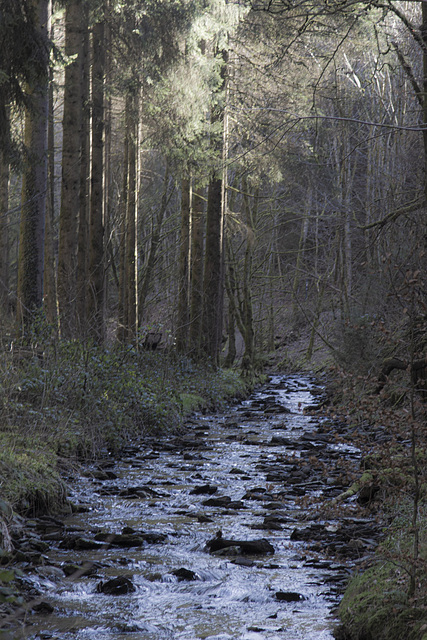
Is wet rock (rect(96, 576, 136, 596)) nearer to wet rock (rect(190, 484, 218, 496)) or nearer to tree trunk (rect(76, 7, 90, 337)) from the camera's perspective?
wet rock (rect(190, 484, 218, 496))

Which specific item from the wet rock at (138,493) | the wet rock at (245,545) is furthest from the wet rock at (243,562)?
the wet rock at (138,493)

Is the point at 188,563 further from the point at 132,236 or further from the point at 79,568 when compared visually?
the point at 132,236

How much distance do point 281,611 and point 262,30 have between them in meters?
15.8

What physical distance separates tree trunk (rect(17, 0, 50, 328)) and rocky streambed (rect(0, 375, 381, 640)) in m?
3.22

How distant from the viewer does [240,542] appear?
562 cm

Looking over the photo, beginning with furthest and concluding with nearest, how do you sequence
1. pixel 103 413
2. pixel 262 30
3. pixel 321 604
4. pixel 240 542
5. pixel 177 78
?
pixel 262 30, pixel 177 78, pixel 103 413, pixel 240 542, pixel 321 604

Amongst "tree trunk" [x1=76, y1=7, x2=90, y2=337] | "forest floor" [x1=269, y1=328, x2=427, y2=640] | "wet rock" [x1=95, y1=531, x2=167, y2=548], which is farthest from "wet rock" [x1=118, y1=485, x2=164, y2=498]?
"tree trunk" [x1=76, y1=7, x2=90, y2=337]

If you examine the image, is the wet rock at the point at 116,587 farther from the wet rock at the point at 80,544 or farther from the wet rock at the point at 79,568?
the wet rock at the point at 80,544

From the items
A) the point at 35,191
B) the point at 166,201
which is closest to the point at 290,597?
the point at 35,191

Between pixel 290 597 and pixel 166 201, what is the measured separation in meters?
19.3

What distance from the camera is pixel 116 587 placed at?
4605 millimetres

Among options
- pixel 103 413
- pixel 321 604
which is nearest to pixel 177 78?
pixel 103 413

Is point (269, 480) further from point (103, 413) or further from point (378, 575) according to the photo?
point (378, 575)

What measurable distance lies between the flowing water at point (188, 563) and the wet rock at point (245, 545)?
7cm
